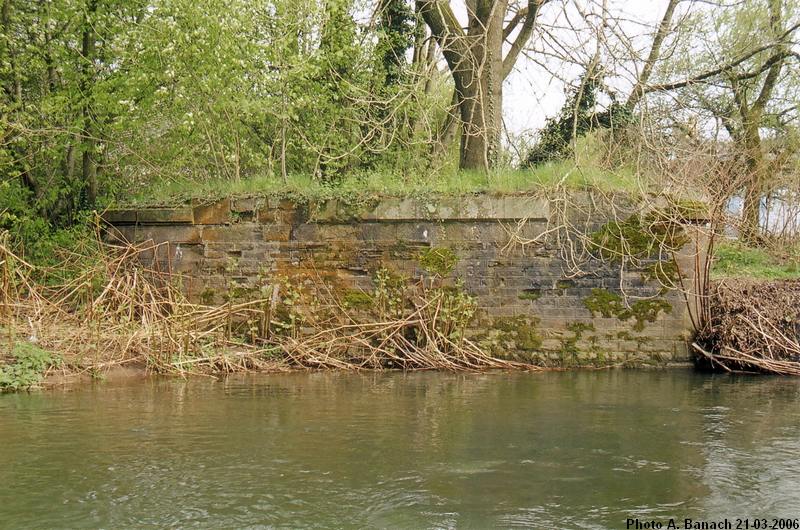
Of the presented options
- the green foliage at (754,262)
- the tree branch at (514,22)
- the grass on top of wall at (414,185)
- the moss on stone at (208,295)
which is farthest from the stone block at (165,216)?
the green foliage at (754,262)

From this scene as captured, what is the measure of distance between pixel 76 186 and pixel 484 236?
731cm

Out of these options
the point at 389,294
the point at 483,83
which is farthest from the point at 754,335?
the point at 483,83

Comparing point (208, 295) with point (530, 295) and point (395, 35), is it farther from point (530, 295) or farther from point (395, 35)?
point (395, 35)

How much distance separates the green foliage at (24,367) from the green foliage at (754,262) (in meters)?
12.0

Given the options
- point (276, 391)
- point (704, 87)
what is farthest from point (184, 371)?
point (704, 87)

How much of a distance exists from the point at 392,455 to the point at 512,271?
5999 mm

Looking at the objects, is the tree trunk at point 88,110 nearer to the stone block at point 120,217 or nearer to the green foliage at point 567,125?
the stone block at point 120,217

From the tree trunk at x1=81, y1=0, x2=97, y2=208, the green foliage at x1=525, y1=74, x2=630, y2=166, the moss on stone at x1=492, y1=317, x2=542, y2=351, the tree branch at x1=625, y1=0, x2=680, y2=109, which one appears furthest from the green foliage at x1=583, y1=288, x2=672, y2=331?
the tree trunk at x1=81, y1=0, x2=97, y2=208

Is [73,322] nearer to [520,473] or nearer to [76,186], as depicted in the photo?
[76,186]

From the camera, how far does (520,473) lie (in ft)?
20.5

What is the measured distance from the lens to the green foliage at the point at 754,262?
16391 millimetres

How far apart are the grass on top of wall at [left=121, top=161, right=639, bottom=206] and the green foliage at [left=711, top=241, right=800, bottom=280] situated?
518cm

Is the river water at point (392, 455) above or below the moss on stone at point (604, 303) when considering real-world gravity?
below

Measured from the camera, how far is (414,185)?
12805mm
